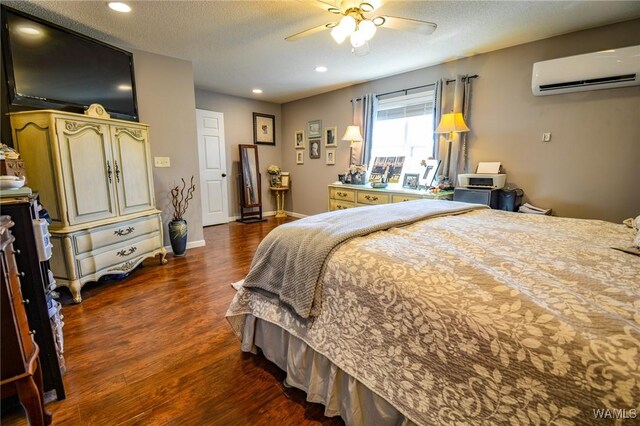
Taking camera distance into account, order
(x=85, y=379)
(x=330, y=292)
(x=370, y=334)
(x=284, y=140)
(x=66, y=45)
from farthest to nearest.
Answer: (x=284, y=140)
(x=66, y=45)
(x=85, y=379)
(x=330, y=292)
(x=370, y=334)

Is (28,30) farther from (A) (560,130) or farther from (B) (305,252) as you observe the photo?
(A) (560,130)

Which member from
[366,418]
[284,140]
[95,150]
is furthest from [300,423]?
[284,140]

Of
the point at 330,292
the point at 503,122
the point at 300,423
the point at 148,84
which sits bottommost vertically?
the point at 300,423

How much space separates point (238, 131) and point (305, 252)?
15.7ft

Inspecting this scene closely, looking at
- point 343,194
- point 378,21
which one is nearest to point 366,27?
point 378,21

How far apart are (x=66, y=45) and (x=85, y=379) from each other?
2733 mm

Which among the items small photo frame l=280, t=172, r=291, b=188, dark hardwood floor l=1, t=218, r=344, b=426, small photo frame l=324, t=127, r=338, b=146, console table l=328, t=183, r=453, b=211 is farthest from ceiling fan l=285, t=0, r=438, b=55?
small photo frame l=280, t=172, r=291, b=188

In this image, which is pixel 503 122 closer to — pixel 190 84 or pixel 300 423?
pixel 300 423

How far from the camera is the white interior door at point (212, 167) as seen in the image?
16.4 feet

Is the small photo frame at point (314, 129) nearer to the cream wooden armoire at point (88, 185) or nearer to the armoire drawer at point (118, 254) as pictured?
the cream wooden armoire at point (88, 185)

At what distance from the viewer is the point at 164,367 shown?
5.29 ft

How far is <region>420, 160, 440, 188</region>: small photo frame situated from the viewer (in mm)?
3580

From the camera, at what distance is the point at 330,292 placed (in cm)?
121

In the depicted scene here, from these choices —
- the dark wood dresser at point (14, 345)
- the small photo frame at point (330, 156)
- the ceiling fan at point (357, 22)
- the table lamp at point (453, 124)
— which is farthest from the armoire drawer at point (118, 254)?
the table lamp at point (453, 124)
